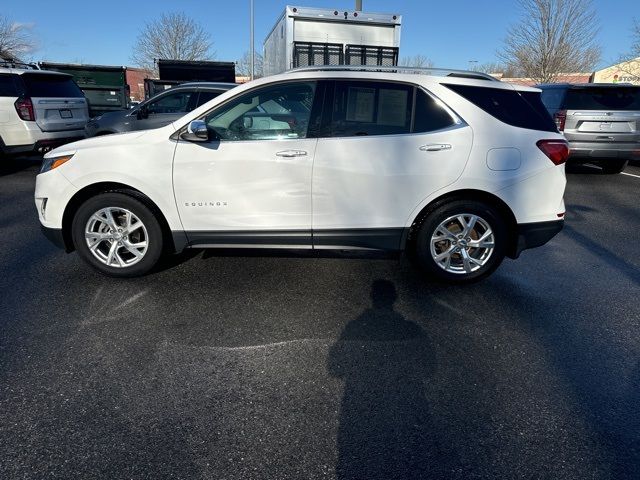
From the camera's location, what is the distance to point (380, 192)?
3.79m

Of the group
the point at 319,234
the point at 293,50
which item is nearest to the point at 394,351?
the point at 319,234

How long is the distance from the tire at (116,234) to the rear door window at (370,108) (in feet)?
5.79

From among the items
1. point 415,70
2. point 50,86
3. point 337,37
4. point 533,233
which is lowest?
point 533,233

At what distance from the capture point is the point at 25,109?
27.7ft

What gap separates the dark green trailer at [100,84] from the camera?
538 inches

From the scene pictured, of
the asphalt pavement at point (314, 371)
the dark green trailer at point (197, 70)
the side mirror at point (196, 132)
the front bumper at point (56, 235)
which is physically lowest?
the asphalt pavement at point (314, 371)

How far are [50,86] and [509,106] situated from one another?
8909 millimetres

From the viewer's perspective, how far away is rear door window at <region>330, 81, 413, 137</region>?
12.4 feet

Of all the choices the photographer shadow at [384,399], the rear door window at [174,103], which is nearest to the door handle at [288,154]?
the photographer shadow at [384,399]

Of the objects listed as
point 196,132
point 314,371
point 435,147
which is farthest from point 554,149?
point 196,132

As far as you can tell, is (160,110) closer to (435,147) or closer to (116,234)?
(116,234)

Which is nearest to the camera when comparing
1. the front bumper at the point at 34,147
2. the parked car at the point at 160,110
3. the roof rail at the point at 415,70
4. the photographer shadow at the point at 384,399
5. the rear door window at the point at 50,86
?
the photographer shadow at the point at 384,399

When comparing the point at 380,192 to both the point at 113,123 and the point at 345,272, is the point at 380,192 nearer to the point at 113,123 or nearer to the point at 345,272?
the point at 345,272

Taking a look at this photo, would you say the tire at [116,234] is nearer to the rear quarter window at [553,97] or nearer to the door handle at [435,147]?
the door handle at [435,147]
